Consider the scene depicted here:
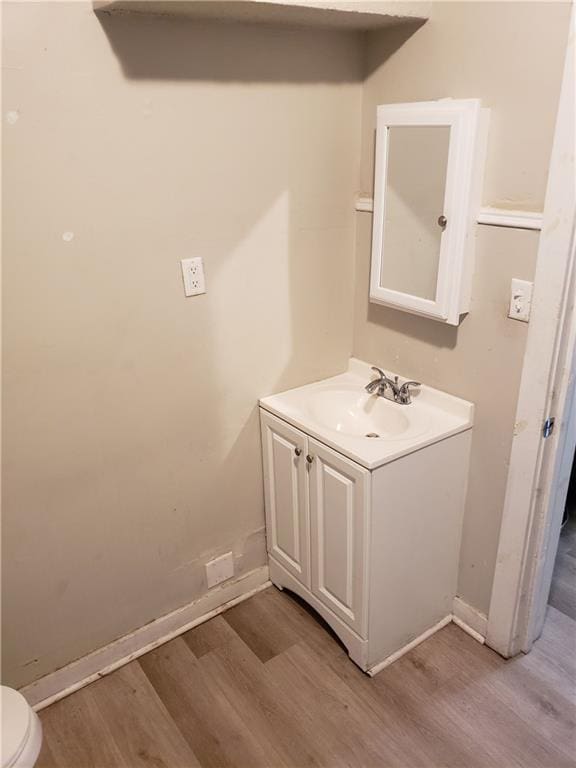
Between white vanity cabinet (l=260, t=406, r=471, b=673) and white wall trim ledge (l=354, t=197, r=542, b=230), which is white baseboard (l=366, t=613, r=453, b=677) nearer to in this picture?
white vanity cabinet (l=260, t=406, r=471, b=673)

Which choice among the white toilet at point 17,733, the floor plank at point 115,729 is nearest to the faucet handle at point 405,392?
the floor plank at point 115,729

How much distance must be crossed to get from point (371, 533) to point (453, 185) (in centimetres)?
104

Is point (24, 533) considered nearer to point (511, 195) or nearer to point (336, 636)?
point (336, 636)

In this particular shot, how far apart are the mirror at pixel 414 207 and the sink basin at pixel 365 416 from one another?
0.38 m

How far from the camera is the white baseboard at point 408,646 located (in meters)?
1.91

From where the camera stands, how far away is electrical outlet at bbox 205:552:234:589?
2.13m

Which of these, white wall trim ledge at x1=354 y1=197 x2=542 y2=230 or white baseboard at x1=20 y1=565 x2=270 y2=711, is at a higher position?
white wall trim ledge at x1=354 y1=197 x2=542 y2=230

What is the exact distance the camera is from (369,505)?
1.68m

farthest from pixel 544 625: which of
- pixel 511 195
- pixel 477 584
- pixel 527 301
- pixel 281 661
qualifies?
pixel 511 195

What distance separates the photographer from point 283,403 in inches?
80.0

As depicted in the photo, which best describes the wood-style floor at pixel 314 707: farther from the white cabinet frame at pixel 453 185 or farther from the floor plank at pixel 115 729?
the white cabinet frame at pixel 453 185

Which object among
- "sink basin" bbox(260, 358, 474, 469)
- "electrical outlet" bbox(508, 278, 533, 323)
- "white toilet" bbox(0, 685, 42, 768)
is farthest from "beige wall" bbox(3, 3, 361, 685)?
"electrical outlet" bbox(508, 278, 533, 323)

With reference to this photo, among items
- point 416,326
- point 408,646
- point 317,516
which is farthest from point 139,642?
point 416,326

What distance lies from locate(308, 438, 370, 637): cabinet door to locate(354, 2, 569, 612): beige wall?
0.45 metres
